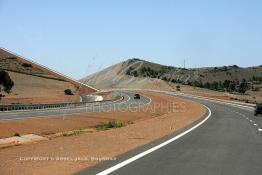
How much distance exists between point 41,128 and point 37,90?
97566mm

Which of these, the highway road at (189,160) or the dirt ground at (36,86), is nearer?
the highway road at (189,160)

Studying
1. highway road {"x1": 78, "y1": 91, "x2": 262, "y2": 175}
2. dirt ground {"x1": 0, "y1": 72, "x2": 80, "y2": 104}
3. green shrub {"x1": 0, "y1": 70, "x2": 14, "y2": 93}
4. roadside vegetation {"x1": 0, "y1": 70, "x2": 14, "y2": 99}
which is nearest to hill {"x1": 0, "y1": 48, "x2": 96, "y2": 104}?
dirt ground {"x1": 0, "y1": 72, "x2": 80, "y2": 104}

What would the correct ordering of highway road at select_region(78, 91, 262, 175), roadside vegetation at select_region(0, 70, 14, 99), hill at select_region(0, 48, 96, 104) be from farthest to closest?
hill at select_region(0, 48, 96, 104) < roadside vegetation at select_region(0, 70, 14, 99) < highway road at select_region(78, 91, 262, 175)

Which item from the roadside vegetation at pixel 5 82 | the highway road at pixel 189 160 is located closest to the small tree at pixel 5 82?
the roadside vegetation at pixel 5 82

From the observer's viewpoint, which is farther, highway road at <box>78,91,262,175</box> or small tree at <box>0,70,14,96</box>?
small tree at <box>0,70,14,96</box>

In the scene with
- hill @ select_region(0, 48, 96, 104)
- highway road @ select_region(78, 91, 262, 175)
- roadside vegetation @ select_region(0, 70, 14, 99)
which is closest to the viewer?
highway road @ select_region(78, 91, 262, 175)

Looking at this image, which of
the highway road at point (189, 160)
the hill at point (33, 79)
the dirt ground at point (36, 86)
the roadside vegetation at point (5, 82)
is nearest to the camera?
the highway road at point (189, 160)

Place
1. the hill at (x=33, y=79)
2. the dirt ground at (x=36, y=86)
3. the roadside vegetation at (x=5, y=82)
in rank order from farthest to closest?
1. the hill at (x=33, y=79)
2. the dirt ground at (x=36, y=86)
3. the roadside vegetation at (x=5, y=82)

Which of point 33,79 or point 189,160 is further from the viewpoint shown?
point 33,79

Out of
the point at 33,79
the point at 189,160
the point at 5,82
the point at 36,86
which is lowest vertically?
the point at 36,86

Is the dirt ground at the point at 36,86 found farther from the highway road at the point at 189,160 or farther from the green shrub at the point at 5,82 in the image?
the highway road at the point at 189,160

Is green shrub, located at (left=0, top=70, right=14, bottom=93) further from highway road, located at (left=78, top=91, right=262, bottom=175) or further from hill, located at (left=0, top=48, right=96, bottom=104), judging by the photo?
highway road, located at (left=78, top=91, right=262, bottom=175)

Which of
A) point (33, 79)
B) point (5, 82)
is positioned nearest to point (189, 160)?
point (5, 82)

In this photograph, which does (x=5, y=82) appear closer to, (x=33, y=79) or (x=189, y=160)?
(x=33, y=79)
